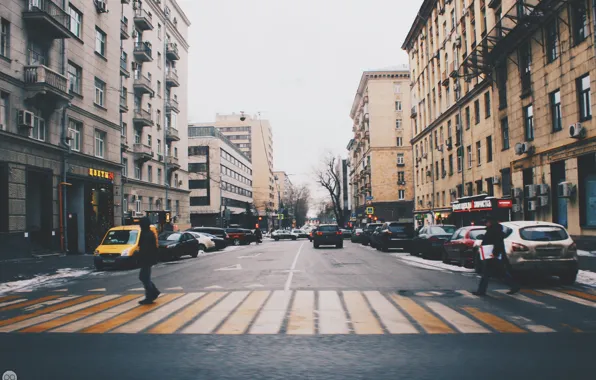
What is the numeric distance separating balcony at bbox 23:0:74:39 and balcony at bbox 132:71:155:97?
14.4 metres

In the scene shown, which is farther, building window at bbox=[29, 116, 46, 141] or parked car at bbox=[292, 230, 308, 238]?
parked car at bbox=[292, 230, 308, 238]

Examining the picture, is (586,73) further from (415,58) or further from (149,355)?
(415,58)

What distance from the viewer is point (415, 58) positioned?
54094mm

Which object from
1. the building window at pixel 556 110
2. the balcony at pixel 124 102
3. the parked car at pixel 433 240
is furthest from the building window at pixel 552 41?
the balcony at pixel 124 102

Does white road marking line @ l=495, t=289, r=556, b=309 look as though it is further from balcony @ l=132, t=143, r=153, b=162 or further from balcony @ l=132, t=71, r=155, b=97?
balcony @ l=132, t=71, r=155, b=97

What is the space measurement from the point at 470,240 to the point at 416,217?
3807cm

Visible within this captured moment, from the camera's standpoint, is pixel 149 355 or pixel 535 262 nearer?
pixel 149 355

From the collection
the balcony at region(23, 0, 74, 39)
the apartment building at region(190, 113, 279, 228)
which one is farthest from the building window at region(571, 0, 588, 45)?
the apartment building at region(190, 113, 279, 228)

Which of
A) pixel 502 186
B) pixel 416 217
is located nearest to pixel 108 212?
pixel 502 186

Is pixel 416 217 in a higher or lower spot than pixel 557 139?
lower

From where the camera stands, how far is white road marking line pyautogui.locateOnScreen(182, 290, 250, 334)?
7590 mm

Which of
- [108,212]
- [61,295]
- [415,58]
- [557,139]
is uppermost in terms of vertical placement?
[415,58]

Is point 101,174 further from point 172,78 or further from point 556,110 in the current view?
point 556,110

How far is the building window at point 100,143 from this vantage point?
31562 mm
